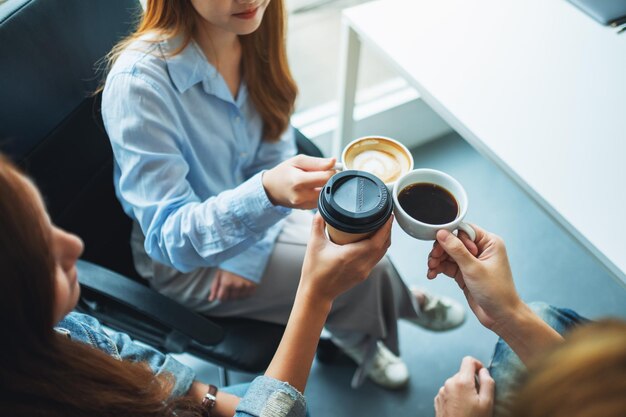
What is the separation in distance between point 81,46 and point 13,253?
1.73ft

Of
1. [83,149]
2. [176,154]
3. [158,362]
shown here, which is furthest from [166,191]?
[158,362]

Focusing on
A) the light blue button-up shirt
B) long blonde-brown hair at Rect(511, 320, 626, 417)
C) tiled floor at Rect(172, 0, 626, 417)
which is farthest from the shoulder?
tiled floor at Rect(172, 0, 626, 417)

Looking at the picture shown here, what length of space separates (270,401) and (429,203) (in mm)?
382

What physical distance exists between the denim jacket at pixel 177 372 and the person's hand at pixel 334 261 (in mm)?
154

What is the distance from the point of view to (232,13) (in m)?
0.89

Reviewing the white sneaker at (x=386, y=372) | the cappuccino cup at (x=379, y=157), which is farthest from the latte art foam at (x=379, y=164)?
the white sneaker at (x=386, y=372)

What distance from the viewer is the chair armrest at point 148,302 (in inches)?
35.3

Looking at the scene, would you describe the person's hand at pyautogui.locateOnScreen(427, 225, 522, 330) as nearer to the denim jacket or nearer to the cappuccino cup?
the cappuccino cup

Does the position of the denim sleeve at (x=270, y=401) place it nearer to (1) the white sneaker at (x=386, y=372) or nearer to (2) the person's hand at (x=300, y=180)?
(2) the person's hand at (x=300, y=180)

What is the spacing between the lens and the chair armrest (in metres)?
0.90

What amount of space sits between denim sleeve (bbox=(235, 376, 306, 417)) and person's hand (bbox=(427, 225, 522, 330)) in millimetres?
306

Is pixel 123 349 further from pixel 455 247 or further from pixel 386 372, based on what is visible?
pixel 386 372

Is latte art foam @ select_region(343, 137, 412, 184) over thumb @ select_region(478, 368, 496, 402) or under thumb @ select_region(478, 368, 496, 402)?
over

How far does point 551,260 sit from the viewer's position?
170 cm
